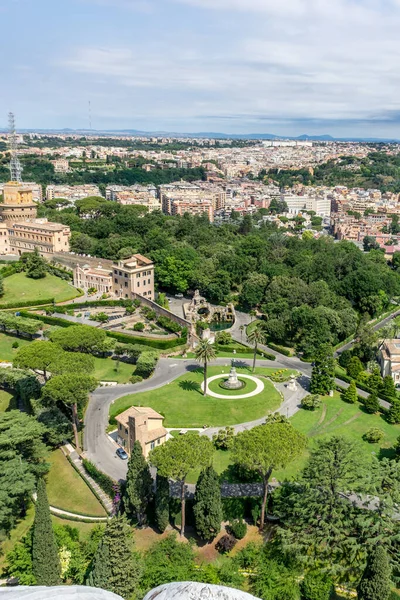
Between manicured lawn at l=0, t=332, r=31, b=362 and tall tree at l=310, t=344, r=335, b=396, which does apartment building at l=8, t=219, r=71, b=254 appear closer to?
manicured lawn at l=0, t=332, r=31, b=362

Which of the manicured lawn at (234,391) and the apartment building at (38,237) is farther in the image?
the apartment building at (38,237)

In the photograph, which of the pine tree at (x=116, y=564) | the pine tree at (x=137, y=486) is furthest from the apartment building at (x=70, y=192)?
the pine tree at (x=116, y=564)

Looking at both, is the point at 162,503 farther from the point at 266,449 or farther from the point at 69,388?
the point at 69,388

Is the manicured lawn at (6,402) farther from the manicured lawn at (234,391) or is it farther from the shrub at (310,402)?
the shrub at (310,402)

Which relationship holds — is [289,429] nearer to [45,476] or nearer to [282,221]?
[45,476]

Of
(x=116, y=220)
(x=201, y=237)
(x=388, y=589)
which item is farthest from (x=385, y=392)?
(x=116, y=220)
